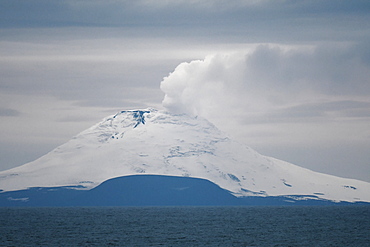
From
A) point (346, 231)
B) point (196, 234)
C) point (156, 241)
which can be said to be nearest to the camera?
point (156, 241)

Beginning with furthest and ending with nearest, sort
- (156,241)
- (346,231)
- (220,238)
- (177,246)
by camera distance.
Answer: (346,231), (220,238), (156,241), (177,246)

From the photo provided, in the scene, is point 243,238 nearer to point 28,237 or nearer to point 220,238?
point 220,238

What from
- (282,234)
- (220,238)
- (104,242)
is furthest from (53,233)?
(282,234)

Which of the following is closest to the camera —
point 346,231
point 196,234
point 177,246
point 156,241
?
point 177,246

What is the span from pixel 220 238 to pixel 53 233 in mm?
32627

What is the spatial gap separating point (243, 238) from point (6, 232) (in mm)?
45996

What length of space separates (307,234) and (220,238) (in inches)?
780

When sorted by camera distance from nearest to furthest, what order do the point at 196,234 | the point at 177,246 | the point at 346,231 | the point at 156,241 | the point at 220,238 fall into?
the point at 177,246
the point at 156,241
the point at 220,238
the point at 196,234
the point at 346,231

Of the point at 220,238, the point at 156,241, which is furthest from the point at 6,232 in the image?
the point at 220,238

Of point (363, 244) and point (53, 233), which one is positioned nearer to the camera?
point (363, 244)

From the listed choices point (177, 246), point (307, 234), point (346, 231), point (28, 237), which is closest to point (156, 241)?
point (177, 246)

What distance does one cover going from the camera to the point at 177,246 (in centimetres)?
9438

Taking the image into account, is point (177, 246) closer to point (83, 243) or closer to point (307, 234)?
point (83, 243)

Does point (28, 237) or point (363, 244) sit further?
point (28, 237)
